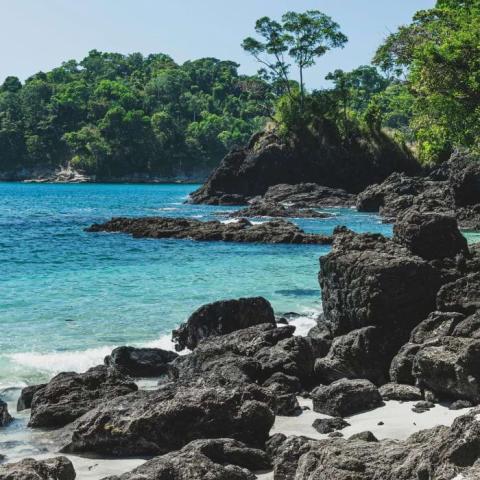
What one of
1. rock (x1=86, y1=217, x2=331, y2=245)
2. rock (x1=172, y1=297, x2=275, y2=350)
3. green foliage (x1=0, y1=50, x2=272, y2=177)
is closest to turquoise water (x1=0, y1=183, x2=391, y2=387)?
rock (x1=172, y1=297, x2=275, y2=350)

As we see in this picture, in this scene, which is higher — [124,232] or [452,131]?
[452,131]

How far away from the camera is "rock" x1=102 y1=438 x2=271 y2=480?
7.59m

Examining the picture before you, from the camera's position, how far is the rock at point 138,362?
14.9 meters

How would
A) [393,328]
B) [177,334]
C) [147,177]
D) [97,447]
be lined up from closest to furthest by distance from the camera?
[97,447], [393,328], [177,334], [147,177]

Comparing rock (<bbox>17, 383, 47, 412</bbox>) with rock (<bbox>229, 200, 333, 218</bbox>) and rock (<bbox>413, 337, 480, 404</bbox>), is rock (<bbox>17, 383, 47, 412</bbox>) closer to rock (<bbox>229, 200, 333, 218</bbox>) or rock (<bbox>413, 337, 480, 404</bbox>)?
rock (<bbox>413, 337, 480, 404</bbox>)

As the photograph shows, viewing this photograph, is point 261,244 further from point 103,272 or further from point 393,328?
point 393,328

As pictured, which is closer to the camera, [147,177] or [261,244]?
[261,244]

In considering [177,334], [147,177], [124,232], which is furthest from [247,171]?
[147,177]

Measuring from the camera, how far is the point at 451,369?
437 inches

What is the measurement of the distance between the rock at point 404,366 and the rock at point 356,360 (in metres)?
0.56

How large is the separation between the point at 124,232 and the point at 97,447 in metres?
40.1

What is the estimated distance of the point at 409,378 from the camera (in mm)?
12398

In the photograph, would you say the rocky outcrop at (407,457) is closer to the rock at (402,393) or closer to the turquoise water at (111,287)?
the rock at (402,393)

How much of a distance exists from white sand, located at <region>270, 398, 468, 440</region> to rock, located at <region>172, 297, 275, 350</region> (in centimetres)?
619
